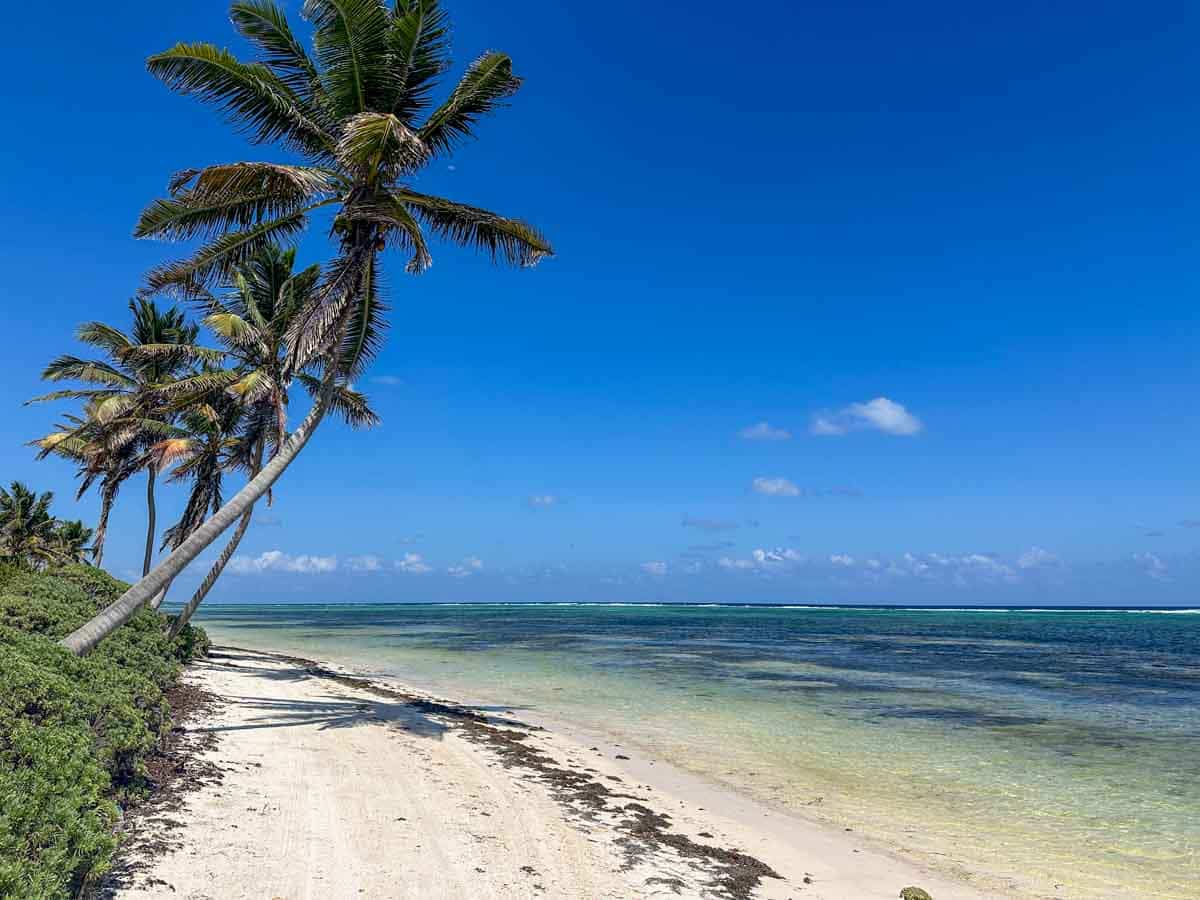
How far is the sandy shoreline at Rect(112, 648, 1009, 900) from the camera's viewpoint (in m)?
6.32

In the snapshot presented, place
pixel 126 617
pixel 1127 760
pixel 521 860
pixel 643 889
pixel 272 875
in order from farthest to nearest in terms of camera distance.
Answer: pixel 1127 760, pixel 126 617, pixel 521 860, pixel 643 889, pixel 272 875

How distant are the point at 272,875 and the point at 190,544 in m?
5.71

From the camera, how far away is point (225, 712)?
1312cm

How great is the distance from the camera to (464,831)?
7848 millimetres

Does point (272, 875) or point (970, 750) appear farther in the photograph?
point (970, 750)

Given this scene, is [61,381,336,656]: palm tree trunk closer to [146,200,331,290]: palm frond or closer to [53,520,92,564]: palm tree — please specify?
[146,200,331,290]: palm frond

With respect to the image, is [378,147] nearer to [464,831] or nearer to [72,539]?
[464,831]

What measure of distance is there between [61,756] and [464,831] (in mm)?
4333

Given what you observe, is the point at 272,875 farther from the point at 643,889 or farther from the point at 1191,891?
the point at 1191,891

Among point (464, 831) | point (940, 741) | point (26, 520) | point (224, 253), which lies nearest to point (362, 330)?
point (224, 253)

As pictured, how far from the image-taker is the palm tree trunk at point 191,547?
8.43m

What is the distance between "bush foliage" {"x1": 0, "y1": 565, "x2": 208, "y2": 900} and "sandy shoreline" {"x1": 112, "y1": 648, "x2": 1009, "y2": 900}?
0.80 m

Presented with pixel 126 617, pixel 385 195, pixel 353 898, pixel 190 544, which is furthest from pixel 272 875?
pixel 385 195

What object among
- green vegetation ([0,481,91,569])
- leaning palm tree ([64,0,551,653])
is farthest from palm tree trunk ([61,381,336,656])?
green vegetation ([0,481,91,569])
